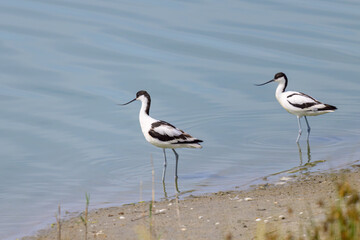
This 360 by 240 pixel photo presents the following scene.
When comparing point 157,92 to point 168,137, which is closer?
point 168,137

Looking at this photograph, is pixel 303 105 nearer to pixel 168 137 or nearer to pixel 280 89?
pixel 280 89

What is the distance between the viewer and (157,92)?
15.1 meters

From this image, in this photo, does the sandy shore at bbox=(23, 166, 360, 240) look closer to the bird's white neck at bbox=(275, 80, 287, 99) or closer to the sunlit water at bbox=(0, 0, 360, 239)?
the sunlit water at bbox=(0, 0, 360, 239)

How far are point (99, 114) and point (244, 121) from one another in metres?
2.80

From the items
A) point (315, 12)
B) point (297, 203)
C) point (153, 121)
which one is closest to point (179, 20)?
point (315, 12)

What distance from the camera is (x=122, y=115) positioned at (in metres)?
14.0

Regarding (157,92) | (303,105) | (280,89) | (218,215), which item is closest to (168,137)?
(218,215)

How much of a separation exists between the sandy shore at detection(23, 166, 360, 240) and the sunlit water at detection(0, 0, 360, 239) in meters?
0.75

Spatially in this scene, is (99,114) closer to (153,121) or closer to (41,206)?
(153,121)

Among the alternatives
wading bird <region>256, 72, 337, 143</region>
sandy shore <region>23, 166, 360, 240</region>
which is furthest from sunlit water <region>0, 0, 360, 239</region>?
sandy shore <region>23, 166, 360, 240</region>

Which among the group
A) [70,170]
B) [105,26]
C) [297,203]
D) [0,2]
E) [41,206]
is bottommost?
[297,203]

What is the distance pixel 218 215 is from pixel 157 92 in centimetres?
759

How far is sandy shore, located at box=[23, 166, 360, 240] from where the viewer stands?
7039mm

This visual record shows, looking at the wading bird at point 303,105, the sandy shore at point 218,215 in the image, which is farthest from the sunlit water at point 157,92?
the sandy shore at point 218,215
